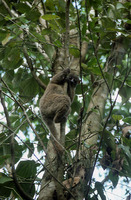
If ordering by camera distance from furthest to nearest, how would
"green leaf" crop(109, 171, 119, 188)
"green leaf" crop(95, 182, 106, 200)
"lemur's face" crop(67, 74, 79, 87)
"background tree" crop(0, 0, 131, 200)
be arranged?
1. "lemur's face" crop(67, 74, 79, 87)
2. "green leaf" crop(109, 171, 119, 188)
3. "green leaf" crop(95, 182, 106, 200)
4. "background tree" crop(0, 0, 131, 200)

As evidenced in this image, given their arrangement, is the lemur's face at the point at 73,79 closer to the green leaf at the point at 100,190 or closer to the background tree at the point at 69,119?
the background tree at the point at 69,119

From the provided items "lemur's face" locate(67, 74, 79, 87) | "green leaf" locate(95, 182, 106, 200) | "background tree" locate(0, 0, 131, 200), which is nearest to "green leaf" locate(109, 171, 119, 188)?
"background tree" locate(0, 0, 131, 200)

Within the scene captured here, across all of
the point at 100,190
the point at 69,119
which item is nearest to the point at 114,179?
the point at 100,190

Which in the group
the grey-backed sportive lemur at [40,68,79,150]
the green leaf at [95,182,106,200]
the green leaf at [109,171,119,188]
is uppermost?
the grey-backed sportive lemur at [40,68,79,150]

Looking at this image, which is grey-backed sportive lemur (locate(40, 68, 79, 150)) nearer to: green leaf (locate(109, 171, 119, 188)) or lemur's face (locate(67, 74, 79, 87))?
lemur's face (locate(67, 74, 79, 87))

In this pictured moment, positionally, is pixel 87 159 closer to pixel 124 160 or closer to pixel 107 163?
pixel 107 163

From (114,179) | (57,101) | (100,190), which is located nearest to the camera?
(100,190)

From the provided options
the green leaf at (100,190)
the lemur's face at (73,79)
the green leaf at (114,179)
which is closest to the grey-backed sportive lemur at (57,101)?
the lemur's face at (73,79)

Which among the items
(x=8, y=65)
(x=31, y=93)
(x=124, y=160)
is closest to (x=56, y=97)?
(x=31, y=93)

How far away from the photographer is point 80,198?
339 centimetres

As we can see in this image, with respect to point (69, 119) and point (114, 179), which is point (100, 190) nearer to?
point (114, 179)

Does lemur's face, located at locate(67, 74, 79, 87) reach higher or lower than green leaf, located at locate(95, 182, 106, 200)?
higher

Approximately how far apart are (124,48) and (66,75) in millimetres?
2020

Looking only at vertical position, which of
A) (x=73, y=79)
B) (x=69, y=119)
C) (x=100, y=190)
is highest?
(x=73, y=79)
